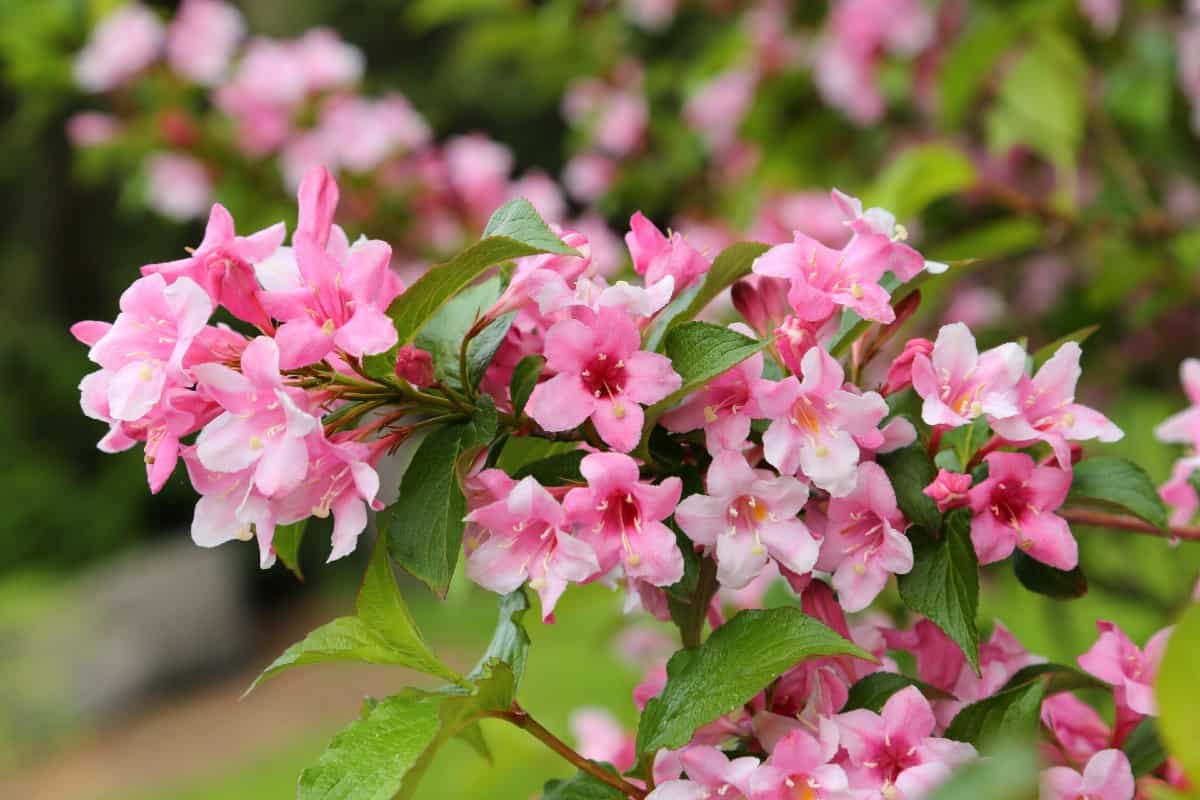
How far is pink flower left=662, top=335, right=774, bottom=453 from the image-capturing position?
24.8 inches

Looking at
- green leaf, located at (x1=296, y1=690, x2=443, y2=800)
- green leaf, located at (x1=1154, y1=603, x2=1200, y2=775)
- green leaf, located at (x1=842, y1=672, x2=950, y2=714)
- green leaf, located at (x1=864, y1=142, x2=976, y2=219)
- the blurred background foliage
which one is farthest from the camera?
the blurred background foliage

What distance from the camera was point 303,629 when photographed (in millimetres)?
7102

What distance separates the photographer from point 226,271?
637 mm

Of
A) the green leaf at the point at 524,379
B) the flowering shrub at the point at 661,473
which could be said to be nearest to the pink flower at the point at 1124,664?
the flowering shrub at the point at 661,473

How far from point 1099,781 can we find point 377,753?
0.33 metres

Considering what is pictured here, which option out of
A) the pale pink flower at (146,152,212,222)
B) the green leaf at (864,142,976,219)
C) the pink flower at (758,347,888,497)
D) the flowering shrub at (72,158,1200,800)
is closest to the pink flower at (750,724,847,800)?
the flowering shrub at (72,158,1200,800)

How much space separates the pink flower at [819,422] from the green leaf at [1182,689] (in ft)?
0.67

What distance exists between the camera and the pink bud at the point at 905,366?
674mm

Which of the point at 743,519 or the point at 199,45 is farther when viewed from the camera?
the point at 199,45

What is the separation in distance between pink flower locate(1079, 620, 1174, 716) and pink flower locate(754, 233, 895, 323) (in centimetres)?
22

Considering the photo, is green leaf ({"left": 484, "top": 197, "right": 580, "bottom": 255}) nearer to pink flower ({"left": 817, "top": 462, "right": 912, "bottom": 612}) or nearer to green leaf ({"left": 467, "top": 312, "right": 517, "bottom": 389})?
green leaf ({"left": 467, "top": 312, "right": 517, "bottom": 389})

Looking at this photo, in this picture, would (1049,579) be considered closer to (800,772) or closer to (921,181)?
(800,772)

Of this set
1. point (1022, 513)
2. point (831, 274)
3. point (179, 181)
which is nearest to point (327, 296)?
point (831, 274)

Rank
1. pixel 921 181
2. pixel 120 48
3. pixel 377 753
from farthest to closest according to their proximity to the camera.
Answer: pixel 120 48 < pixel 921 181 < pixel 377 753
